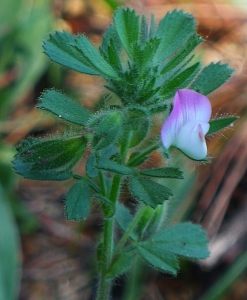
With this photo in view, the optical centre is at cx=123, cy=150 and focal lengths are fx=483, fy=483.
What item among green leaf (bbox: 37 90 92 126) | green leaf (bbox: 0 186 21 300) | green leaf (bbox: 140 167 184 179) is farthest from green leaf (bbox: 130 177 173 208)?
green leaf (bbox: 0 186 21 300)

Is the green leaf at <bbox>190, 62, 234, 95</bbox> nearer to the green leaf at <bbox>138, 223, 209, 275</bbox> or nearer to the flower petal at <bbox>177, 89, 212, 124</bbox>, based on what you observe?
the flower petal at <bbox>177, 89, 212, 124</bbox>

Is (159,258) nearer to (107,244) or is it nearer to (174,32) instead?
(107,244)

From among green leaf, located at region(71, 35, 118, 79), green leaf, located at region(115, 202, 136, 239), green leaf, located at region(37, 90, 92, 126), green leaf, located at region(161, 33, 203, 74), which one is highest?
green leaf, located at region(161, 33, 203, 74)

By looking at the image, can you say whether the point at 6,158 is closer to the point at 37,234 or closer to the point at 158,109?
the point at 37,234

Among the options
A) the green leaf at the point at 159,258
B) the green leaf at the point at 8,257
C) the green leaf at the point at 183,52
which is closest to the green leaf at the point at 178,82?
the green leaf at the point at 183,52

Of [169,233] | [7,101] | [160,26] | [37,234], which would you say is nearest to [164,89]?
[160,26]

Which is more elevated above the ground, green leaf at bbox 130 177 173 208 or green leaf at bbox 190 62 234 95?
green leaf at bbox 190 62 234 95
